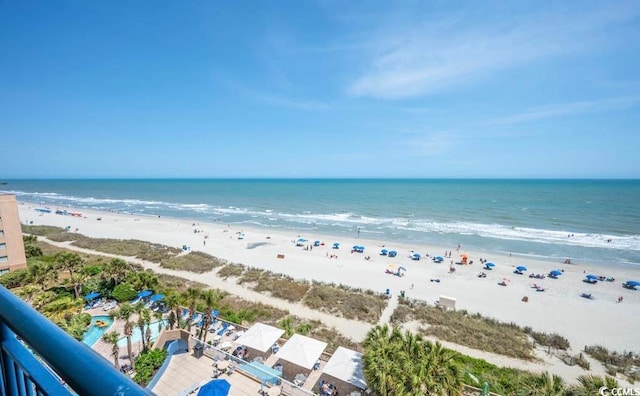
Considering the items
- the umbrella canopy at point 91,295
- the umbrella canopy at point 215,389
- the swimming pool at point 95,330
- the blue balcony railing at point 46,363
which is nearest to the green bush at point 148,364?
the umbrella canopy at point 215,389

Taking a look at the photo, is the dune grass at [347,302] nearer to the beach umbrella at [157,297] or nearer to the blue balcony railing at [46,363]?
the beach umbrella at [157,297]

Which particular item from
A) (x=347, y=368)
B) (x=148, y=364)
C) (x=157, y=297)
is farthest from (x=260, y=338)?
(x=157, y=297)

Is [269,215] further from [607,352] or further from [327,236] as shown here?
[607,352]

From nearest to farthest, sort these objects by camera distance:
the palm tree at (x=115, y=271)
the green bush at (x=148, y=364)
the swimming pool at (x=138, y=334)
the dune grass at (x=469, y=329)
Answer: the green bush at (x=148, y=364), the swimming pool at (x=138, y=334), the dune grass at (x=469, y=329), the palm tree at (x=115, y=271)

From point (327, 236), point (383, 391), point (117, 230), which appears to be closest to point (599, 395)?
point (383, 391)

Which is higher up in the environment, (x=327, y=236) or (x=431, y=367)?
(x=431, y=367)

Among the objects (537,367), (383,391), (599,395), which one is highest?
(599,395)

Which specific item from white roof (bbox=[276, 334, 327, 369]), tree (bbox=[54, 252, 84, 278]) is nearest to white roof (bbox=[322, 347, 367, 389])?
white roof (bbox=[276, 334, 327, 369])

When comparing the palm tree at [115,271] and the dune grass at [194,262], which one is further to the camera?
the dune grass at [194,262]
